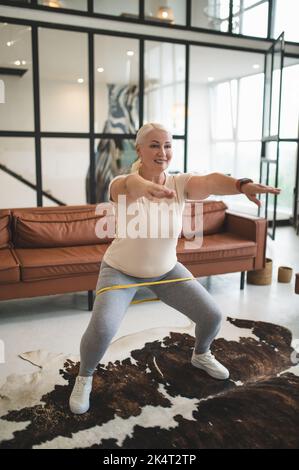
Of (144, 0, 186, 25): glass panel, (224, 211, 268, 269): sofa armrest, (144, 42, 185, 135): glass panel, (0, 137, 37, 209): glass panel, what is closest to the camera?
(224, 211, 268, 269): sofa armrest

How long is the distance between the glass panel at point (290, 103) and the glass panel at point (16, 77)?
423 cm

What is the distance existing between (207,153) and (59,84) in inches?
199

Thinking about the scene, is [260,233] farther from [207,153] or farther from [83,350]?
[207,153]

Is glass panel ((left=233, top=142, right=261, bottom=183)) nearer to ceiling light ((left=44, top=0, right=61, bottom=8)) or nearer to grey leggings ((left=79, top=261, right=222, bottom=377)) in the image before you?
ceiling light ((left=44, top=0, right=61, bottom=8))

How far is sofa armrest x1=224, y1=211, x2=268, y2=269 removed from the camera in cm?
385

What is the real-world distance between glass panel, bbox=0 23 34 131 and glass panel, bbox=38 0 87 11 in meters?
0.34

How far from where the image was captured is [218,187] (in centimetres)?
188

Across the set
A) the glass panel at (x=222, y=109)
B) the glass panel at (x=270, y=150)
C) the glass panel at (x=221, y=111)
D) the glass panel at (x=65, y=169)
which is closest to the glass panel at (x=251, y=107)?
the glass panel at (x=222, y=109)

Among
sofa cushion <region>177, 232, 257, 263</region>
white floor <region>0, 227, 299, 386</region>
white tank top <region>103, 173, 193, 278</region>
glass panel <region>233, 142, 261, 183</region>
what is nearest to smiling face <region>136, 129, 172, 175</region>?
white tank top <region>103, 173, 193, 278</region>

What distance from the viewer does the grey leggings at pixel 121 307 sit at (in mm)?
1900

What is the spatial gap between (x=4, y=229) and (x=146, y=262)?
190cm

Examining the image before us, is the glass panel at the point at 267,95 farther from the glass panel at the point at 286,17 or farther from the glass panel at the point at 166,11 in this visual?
the glass panel at the point at 166,11

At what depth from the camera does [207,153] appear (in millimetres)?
9758
